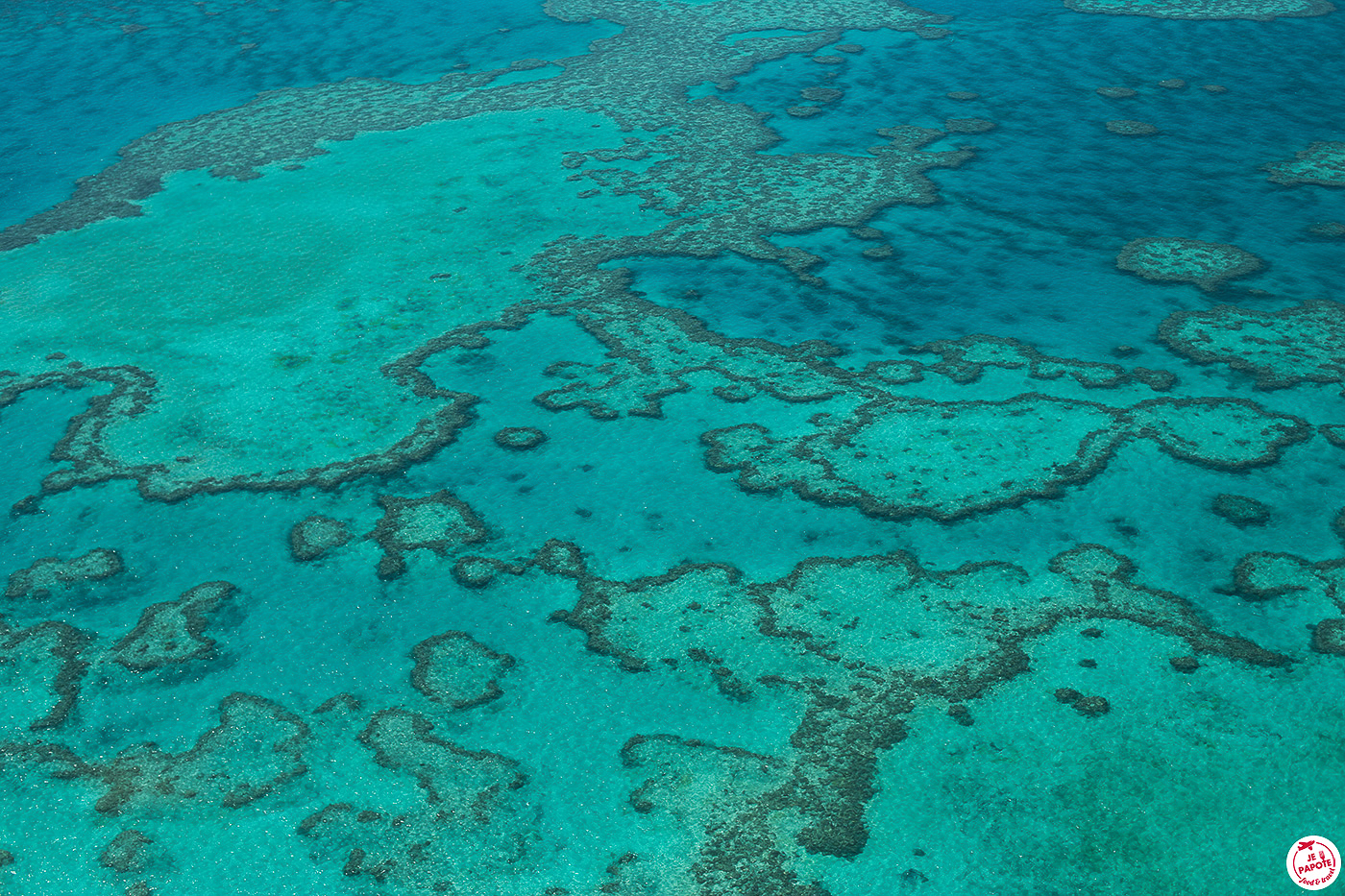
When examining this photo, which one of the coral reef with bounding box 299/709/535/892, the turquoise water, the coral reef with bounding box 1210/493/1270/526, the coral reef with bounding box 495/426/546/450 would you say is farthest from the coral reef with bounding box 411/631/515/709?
the coral reef with bounding box 1210/493/1270/526

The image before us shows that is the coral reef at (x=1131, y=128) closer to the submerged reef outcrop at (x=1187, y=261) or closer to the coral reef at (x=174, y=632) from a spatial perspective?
the submerged reef outcrop at (x=1187, y=261)

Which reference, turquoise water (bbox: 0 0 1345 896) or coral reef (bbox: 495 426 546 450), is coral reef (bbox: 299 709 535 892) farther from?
coral reef (bbox: 495 426 546 450)

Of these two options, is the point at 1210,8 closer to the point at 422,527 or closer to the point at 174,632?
the point at 422,527

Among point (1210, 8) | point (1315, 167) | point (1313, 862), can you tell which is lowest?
point (1313, 862)

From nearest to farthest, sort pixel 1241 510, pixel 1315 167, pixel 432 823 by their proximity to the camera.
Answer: pixel 432 823, pixel 1241 510, pixel 1315 167

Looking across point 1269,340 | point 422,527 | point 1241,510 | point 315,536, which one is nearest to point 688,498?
point 422,527

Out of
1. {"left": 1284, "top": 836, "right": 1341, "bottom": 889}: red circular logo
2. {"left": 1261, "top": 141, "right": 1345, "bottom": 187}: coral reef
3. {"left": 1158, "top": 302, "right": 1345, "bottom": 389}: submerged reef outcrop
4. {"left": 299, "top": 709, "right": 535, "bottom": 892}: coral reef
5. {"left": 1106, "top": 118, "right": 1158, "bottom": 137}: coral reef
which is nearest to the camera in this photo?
{"left": 1284, "top": 836, "right": 1341, "bottom": 889}: red circular logo

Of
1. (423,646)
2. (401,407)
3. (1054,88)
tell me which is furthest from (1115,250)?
(423,646)

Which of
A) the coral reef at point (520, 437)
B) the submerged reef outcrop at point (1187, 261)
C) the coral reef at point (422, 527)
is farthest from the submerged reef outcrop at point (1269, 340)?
the coral reef at point (422, 527)
